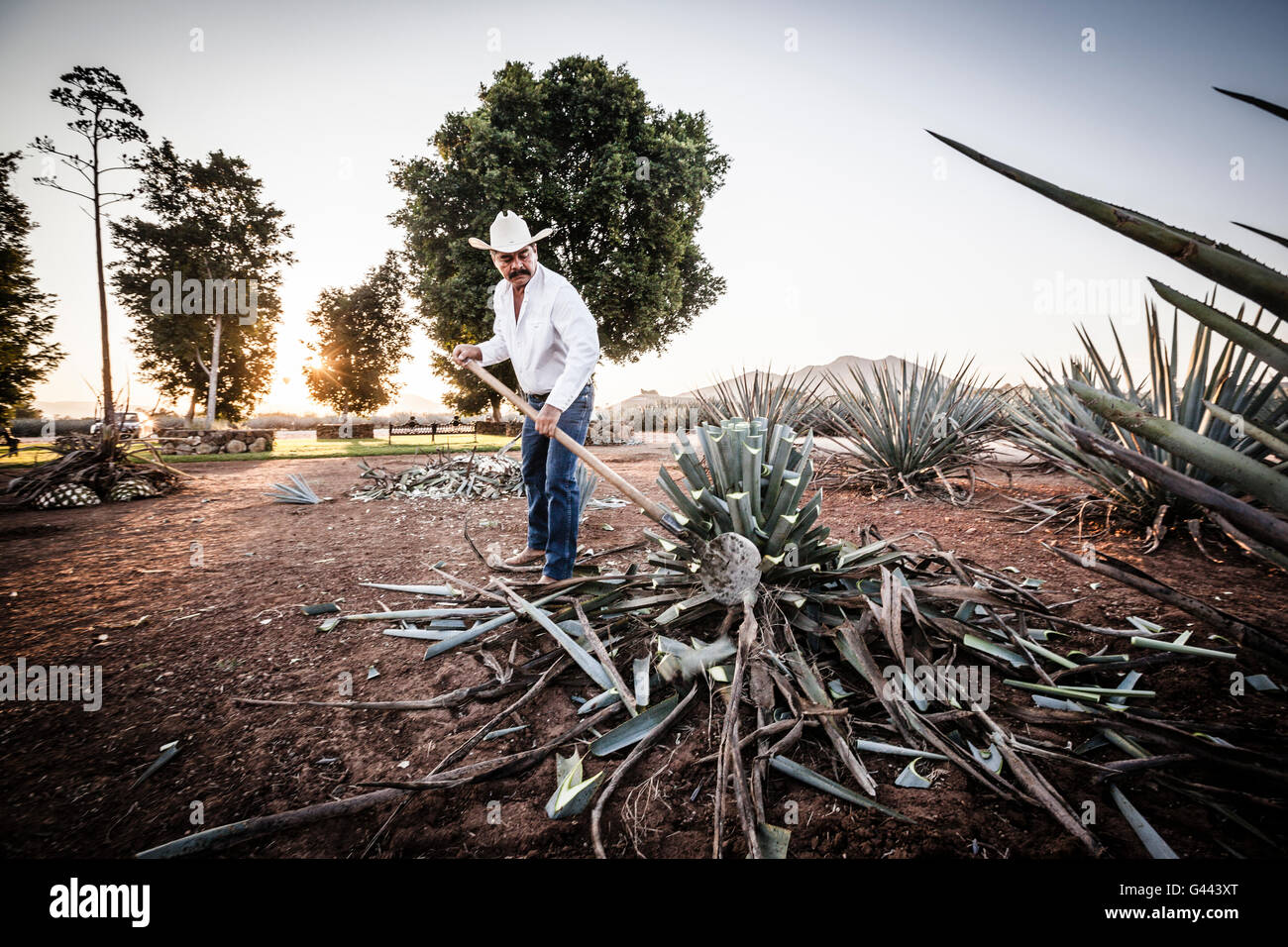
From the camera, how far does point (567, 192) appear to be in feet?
48.3

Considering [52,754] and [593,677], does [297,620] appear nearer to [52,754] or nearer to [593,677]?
[52,754]

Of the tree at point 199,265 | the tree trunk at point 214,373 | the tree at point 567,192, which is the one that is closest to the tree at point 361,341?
the tree at point 199,265

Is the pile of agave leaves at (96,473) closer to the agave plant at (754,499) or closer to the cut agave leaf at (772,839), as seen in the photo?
the agave plant at (754,499)

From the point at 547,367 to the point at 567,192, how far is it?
14075 millimetres

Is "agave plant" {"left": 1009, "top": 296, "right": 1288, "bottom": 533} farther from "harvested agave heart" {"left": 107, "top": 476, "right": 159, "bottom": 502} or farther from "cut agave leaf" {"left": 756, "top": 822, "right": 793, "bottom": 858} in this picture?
"harvested agave heart" {"left": 107, "top": 476, "right": 159, "bottom": 502}

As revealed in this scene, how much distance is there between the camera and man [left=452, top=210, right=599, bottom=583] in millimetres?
2965

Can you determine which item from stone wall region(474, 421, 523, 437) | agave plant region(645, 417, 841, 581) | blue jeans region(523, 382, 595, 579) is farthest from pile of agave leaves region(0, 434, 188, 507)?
stone wall region(474, 421, 523, 437)

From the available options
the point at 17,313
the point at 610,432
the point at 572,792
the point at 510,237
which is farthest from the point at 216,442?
the point at 572,792

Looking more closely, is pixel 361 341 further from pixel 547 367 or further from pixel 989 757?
pixel 989 757

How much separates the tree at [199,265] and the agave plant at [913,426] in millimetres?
27265

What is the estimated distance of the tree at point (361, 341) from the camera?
31078 mm

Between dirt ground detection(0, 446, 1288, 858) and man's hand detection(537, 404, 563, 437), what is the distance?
1143mm
